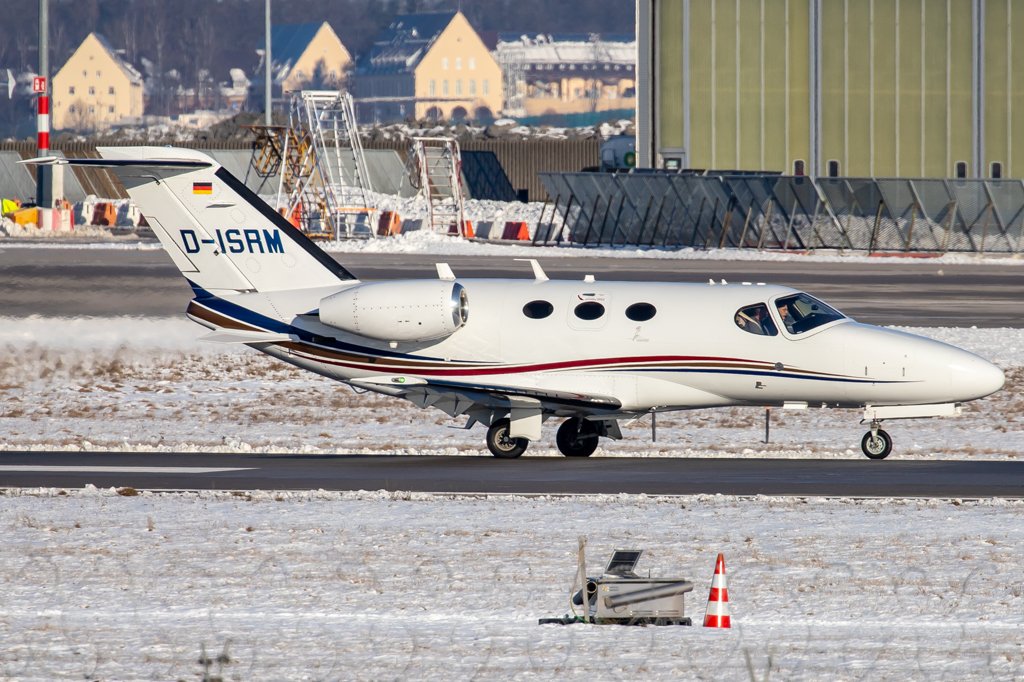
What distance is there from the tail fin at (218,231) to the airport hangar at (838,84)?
40286 millimetres

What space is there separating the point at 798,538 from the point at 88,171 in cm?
7102

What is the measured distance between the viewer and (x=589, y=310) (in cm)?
2205

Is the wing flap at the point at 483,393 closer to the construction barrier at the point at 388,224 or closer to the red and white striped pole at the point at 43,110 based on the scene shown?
the construction barrier at the point at 388,224

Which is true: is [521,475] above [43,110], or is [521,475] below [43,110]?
below

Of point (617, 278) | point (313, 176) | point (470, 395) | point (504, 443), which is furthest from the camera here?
point (313, 176)

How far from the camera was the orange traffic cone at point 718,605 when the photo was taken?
36.3 feet

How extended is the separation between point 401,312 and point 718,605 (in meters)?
11.4

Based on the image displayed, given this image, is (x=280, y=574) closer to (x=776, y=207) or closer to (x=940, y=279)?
(x=940, y=279)

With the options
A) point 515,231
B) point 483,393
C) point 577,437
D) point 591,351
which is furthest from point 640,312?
point 515,231

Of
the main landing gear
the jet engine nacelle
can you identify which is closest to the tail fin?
the jet engine nacelle

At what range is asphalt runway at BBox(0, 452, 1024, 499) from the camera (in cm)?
1802

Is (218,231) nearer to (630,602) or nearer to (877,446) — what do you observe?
(877,446)

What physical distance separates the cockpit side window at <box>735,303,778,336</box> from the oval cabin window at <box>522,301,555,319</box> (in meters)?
2.71

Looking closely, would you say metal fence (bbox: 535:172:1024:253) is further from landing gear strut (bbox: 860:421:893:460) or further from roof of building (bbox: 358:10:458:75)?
roof of building (bbox: 358:10:458:75)
